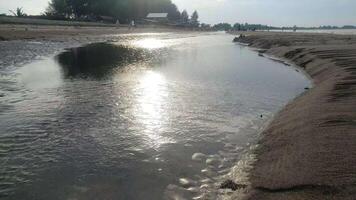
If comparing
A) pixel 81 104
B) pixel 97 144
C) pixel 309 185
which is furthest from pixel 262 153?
pixel 81 104

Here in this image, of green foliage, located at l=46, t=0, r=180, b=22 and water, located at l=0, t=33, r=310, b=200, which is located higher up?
green foliage, located at l=46, t=0, r=180, b=22

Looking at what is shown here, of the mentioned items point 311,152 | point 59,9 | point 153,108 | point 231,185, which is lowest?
point 231,185

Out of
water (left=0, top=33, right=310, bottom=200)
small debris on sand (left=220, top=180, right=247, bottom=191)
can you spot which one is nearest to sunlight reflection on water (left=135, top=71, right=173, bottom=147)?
water (left=0, top=33, right=310, bottom=200)

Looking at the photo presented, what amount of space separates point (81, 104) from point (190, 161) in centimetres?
577

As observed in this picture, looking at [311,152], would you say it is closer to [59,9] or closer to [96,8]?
[59,9]

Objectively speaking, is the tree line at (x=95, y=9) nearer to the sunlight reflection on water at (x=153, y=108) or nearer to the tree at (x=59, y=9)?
the tree at (x=59, y=9)

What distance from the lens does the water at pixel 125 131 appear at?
6.38 m

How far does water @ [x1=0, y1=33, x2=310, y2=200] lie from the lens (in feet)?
20.9

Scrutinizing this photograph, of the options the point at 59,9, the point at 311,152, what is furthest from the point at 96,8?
the point at 311,152

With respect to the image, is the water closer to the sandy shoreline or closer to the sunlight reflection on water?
the sunlight reflection on water

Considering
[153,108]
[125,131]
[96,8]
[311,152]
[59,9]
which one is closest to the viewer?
[311,152]

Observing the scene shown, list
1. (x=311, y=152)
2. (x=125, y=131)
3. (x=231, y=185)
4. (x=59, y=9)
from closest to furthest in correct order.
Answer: (x=231, y=185)
(x=311, y=152)
(x=125, y=131)
(x=59, y=9)

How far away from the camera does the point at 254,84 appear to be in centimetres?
1684

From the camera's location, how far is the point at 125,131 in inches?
363
